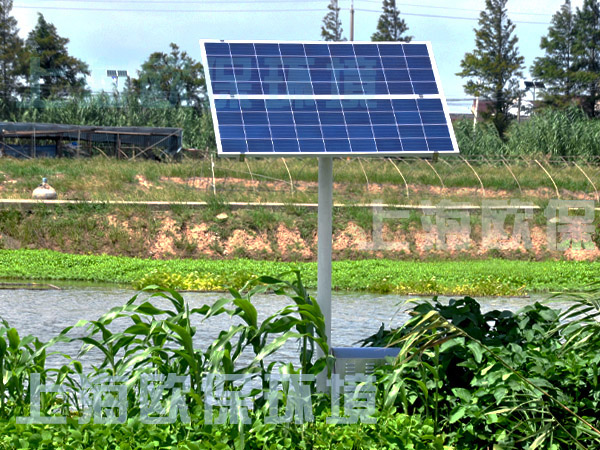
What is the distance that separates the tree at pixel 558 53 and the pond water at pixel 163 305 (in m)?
40.8

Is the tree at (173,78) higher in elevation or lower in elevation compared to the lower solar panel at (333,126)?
higher

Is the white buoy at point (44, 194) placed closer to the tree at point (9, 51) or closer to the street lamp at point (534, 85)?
the tree at point (9, 51)

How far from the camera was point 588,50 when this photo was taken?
177ft

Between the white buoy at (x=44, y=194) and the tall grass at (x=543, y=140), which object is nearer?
the white buoy at (x=44, y=194)

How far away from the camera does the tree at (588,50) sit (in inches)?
2060

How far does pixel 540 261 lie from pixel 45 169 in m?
16.3

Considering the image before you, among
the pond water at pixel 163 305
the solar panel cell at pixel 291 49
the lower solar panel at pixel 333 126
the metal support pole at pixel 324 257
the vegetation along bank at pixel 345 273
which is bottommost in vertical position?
the pond water at pixel 163 305

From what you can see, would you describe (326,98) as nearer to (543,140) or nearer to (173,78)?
(543,140)

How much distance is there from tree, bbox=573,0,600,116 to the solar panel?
4906 cm

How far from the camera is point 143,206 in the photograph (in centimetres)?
2225

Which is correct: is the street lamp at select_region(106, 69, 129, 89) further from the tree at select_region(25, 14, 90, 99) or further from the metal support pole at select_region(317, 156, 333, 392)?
the metal support pole at select_region(317, 156, 333, 392)

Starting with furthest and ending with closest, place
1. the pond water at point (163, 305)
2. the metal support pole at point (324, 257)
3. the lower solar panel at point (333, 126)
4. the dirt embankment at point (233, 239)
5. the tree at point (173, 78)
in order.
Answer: the tree at point (173, 78) → the dirt embankment at point (233, 239) → the pond water at point (163, 305) → the lower solar panel at point (333, 126) → the metal support pole at point (324, 257)

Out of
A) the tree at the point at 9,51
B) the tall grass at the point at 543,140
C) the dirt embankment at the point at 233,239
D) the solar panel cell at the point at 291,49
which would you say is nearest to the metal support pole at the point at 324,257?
the solar panel cell at the point at 291,49

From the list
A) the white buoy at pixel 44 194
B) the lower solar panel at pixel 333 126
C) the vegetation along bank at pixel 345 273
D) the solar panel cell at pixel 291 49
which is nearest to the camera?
the lower solar panel at pixel 333 126
